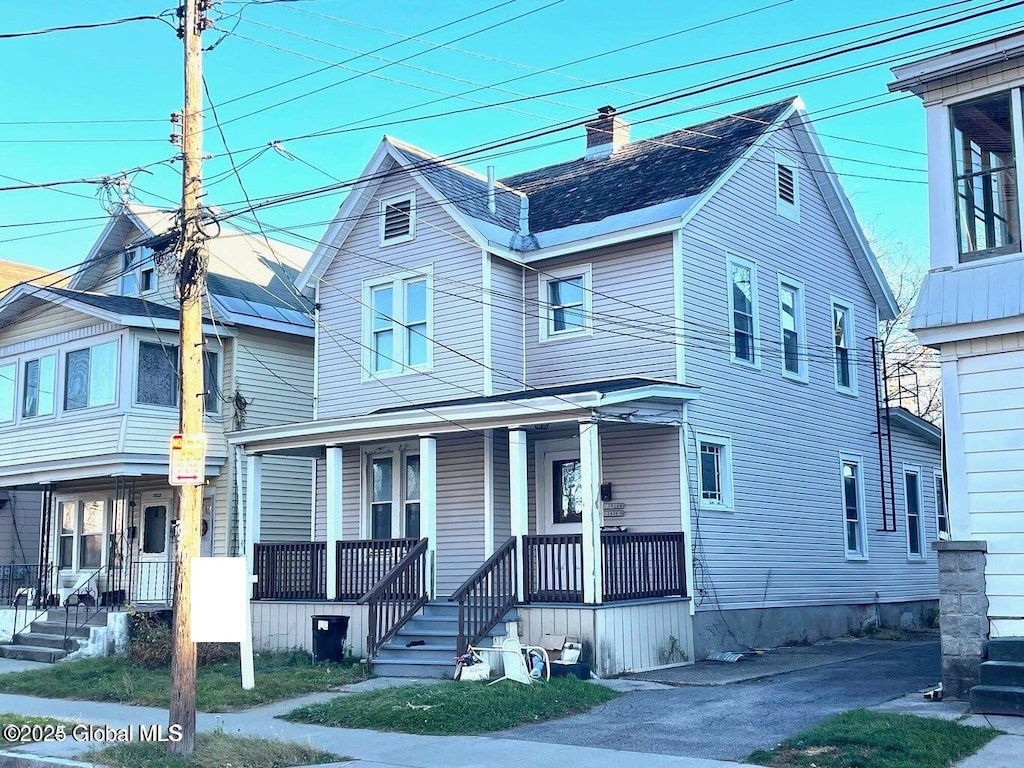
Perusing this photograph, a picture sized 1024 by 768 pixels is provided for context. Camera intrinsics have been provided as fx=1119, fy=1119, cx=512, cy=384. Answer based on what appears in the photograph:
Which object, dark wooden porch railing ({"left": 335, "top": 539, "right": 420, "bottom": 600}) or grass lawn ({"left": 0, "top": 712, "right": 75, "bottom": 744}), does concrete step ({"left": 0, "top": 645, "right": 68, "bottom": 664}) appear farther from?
grass lawn ({"left": 0, "top": 712, "right": 75, "bottom": 744})

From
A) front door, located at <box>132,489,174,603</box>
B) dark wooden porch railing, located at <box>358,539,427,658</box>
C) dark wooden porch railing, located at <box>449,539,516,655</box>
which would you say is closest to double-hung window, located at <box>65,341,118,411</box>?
front door, located at <box>132,489,174,603</box>

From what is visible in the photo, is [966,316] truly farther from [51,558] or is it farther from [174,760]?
[51,558]

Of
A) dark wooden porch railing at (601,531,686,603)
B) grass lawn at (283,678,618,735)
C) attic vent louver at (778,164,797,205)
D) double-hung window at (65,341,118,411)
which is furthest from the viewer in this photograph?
double-hung window at (65,341,118,411)

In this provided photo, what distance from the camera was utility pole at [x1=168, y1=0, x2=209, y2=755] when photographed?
1093 centimetres

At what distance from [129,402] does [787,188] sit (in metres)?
13.5

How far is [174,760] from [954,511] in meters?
8.37

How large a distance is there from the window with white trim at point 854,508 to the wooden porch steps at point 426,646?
920 cm

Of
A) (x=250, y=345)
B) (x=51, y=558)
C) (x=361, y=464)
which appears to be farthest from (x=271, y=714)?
(x=51, y=558)

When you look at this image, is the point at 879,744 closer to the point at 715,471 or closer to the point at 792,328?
the point at 715,471

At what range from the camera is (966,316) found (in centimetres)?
1209

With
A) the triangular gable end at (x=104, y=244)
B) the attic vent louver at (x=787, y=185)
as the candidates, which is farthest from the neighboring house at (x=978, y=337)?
the triangular gable end at (x=104, y=244)

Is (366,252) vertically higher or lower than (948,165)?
higher

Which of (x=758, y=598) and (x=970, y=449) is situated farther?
(x=758, y=598)

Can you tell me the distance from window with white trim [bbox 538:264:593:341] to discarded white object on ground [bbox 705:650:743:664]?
18.5 feet
